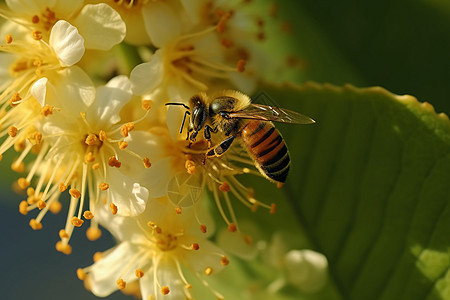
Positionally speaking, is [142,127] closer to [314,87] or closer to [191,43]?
[191,43]

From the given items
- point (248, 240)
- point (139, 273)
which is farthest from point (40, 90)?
point (248, 240)

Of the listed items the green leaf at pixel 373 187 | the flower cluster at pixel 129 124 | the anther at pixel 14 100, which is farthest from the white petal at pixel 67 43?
the green leaf at pixel 373 187

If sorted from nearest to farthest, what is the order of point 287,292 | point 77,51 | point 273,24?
point 77,51
point 287,292
point 273,24

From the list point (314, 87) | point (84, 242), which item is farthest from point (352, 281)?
point (84, 242)

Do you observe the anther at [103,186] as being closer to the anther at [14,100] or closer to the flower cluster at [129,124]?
the flower cluster at [129,124]

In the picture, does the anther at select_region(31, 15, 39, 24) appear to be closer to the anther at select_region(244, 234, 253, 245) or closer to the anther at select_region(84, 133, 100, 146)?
the anther at select_region(84, 133, 100, 146)
